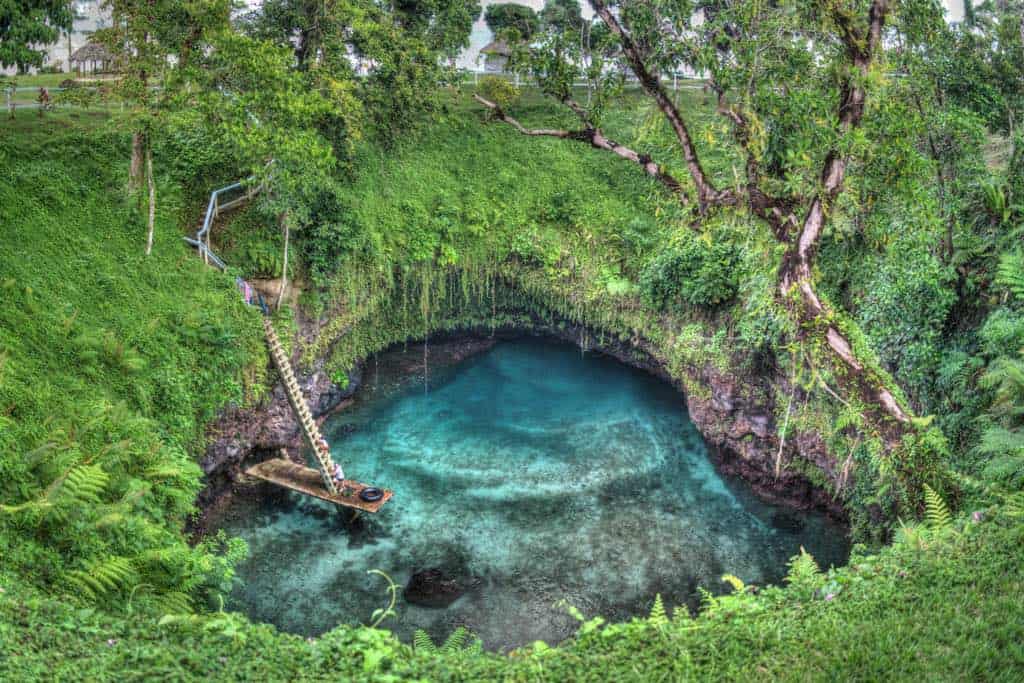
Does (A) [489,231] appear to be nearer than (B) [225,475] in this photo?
No

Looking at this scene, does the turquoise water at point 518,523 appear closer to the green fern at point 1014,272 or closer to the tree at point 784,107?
the tree at point 784,107

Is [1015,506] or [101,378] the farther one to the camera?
[101,378]

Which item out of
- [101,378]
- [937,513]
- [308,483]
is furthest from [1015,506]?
[101,378]

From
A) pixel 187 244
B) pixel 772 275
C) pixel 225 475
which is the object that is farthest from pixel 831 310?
pixel 187 244

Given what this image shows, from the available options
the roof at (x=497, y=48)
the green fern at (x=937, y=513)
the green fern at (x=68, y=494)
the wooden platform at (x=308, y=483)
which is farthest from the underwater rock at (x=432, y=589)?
the roof at (x=497, y=48)

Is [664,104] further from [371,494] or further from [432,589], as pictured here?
[432,589]

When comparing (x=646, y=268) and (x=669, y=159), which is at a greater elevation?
(x=669, y=159)

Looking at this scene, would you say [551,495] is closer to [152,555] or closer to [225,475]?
[225,475]
